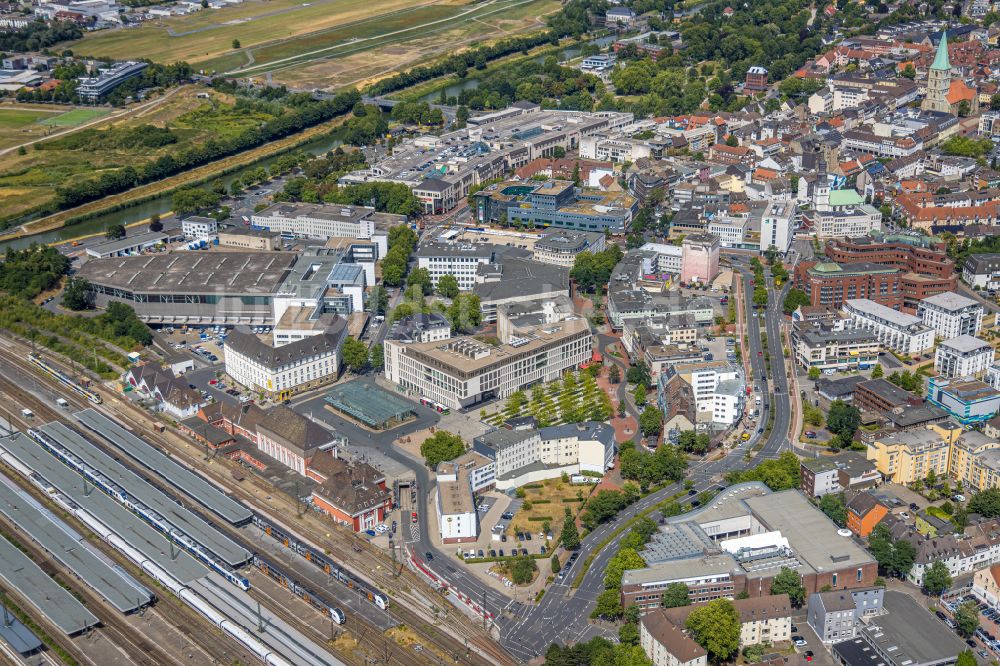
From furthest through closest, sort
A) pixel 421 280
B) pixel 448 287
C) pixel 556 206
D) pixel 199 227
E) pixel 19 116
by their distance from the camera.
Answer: pixel 19 116 → pixel 556 206 → pixel 199 227 → pixel 421 280 → pixel 448 287

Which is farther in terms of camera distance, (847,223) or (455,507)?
(847,223)

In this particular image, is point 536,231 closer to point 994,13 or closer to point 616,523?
point 616,523

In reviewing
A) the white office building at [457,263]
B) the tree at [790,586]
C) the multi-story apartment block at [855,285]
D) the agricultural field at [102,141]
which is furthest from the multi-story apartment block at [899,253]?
the agricultural field at [102,141]

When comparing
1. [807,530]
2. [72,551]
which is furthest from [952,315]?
[72,551]

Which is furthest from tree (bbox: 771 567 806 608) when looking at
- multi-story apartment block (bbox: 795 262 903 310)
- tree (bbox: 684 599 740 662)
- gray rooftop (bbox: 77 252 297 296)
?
gray rooftop (bbox: 77 252 297 296)

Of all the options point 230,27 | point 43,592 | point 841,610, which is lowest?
point 841,610

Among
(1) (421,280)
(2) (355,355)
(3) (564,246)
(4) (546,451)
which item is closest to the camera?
(4) (546,451)

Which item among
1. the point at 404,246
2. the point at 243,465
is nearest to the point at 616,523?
the point at 243,465

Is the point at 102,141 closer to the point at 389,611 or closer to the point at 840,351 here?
the point at 840,351
